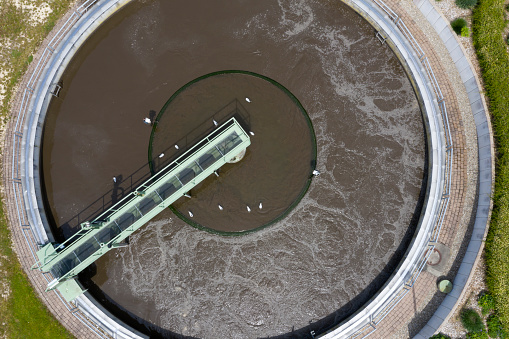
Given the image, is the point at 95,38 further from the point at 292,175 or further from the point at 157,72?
the point at 292,175

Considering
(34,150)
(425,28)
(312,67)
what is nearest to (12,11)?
(34,150)

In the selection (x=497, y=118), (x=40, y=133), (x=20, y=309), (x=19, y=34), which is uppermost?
(x=19, y=34)

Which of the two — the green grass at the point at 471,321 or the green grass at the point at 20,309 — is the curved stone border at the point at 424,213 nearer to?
the green grass at the point at 471,321

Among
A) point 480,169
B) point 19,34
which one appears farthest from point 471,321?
point 19,34

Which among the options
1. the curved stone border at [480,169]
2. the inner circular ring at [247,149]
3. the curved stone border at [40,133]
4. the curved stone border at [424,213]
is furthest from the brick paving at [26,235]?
the curved stone border at [480,169]

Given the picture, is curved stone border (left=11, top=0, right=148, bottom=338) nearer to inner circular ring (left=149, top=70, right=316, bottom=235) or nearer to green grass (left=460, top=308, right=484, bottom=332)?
inner circular ring (left=149, top=70, right=316, bottom=235)

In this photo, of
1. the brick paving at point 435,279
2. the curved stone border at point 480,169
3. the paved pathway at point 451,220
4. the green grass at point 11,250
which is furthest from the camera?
the green grass at point 11,250

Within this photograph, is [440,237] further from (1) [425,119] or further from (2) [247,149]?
(2) [247,149]
